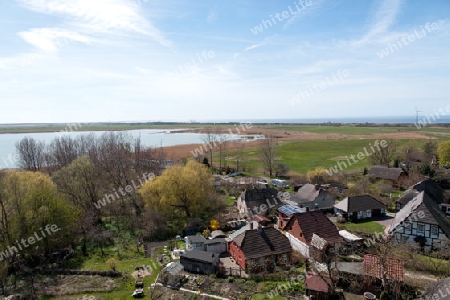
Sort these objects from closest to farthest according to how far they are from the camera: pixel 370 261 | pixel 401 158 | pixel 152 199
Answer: pixel 370 261
pixel 152 199
pixel 401 158

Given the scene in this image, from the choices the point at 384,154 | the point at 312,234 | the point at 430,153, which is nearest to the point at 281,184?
the point at 312,234

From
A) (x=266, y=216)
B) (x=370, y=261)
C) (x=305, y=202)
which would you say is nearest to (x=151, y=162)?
(x=266, y=216)

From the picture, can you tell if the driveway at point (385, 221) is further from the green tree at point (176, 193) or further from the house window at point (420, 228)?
the green tree at point (176, 193)

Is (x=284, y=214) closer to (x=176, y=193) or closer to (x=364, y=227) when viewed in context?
(x=364, y=227)

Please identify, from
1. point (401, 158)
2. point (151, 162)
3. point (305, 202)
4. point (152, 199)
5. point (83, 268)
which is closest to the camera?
point (83, 268)

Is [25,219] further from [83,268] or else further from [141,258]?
[141,258]

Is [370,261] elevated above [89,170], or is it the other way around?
[89,170]
